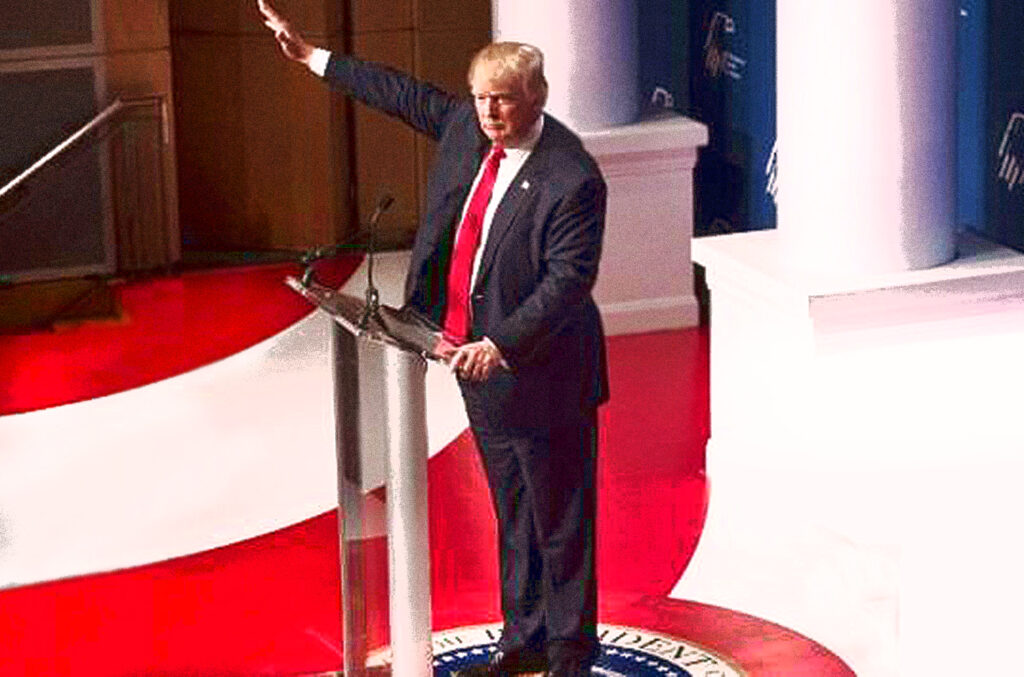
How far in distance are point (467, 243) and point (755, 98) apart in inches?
187

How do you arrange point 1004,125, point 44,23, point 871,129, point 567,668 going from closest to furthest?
point 567,668 → point 871,129 → point 1004,125 → point 44,23

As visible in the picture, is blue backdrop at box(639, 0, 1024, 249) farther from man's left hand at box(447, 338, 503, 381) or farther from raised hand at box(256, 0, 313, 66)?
man's left hand at box(447, 338, 503, 381)

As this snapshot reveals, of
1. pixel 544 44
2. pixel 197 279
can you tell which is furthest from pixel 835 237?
pixel 197 279

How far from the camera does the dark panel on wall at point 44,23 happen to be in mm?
12867

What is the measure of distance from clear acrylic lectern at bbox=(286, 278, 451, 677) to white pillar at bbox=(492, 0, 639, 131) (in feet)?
14.7

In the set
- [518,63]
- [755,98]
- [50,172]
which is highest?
[518,63]

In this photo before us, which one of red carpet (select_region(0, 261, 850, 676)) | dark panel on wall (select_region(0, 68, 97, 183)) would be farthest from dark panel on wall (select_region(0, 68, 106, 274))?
red carpet (select_region(0, 261, 850, 676))

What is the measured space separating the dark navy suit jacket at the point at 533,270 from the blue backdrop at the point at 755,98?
2.59m

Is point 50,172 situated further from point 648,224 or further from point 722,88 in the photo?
point 722,88

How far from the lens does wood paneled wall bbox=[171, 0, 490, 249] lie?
1334 cm

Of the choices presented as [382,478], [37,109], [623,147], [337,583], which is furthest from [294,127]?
[382,478]

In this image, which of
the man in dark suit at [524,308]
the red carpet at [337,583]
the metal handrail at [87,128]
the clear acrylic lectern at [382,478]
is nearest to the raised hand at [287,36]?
the man in dark suit at [524,308]

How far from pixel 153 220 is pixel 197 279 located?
0.36 metres

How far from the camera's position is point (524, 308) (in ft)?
22.1
